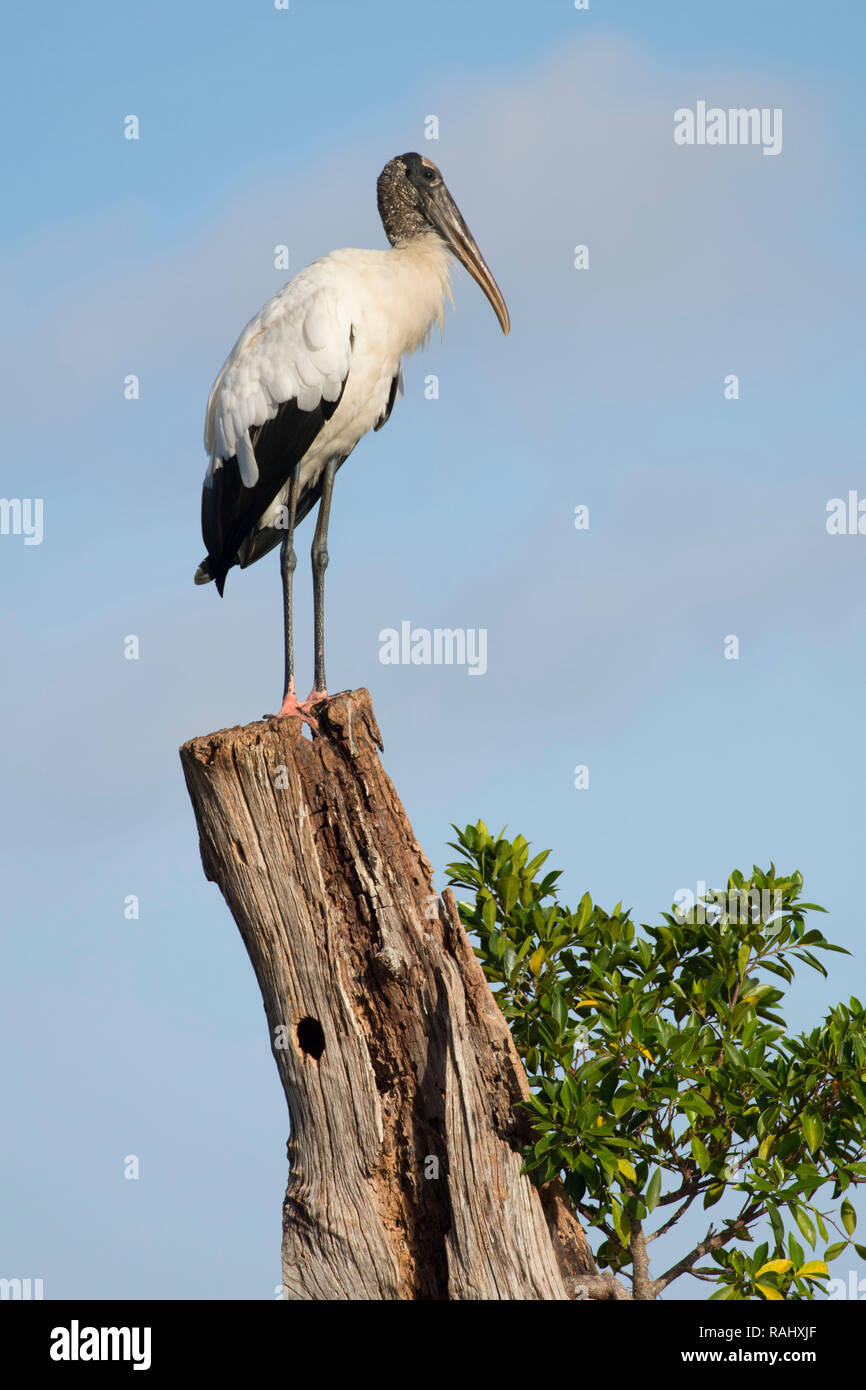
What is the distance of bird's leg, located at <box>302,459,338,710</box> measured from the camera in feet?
28.0

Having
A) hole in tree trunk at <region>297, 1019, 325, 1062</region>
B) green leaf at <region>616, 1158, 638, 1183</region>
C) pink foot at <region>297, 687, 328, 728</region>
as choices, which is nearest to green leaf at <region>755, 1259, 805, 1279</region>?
green leaf at <region>616, 1158, 638, 1183</region>

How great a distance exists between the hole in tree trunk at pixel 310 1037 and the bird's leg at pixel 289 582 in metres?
1.90

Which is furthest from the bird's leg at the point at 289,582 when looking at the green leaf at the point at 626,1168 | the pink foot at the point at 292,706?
the green leaf at the point at 626,1168

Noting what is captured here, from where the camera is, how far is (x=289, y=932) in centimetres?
673

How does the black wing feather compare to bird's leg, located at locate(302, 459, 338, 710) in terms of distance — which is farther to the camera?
the black wing feather

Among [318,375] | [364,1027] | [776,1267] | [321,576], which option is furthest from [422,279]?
[776,1267]

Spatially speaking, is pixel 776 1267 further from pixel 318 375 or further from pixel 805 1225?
pixel 318 375

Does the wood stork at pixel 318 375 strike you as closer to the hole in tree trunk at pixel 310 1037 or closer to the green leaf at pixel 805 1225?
the hole in tree trunk at pixel 310 1037

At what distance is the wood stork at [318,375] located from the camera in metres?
8.88

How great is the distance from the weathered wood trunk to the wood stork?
5.53ft

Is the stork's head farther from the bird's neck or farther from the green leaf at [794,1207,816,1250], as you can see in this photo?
the green leaf at [794,1207,816,1250]

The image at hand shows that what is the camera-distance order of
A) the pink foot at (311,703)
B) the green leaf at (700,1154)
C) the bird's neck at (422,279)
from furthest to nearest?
1. the bird's neck at (422,279)
2. the pink foot at (311,703)
3. the green leaf at (700,1154)

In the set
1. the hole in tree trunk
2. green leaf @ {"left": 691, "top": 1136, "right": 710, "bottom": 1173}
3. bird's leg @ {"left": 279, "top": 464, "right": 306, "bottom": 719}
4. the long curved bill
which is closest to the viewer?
green leaf @ {"left": 691, "top": 1136, "right": 710, "bottom": 1173}
